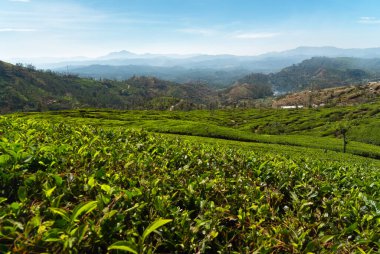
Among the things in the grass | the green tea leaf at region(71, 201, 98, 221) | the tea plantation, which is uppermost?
the green tea leaf at region(71, 201, 98, 221)

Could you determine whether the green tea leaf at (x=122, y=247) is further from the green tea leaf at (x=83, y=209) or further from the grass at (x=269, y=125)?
the grass at (x=269, y=125)

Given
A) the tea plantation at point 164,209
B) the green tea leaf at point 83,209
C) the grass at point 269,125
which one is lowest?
the grass at point 269,125

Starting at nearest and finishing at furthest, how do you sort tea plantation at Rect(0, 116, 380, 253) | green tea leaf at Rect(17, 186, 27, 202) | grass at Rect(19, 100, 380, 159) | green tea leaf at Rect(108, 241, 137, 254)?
1. green tea leaf at Rect(108, 241, 137, 254)
2. tea plantation at Rect(0, 116, 380, 253)
3. green tea leaf at Rect(17, 186, 27, 202)
4. grass at Rect(19, 100, 380, 159)

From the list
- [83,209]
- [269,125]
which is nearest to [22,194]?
[83,209]

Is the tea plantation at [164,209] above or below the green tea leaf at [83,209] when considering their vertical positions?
below

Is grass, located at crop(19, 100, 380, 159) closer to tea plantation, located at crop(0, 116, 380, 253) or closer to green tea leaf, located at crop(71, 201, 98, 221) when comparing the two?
tea plantation, located at crop(0, 116, 380, 253)

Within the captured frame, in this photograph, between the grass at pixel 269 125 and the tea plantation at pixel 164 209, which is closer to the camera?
the tea plantation at pixel 164 209

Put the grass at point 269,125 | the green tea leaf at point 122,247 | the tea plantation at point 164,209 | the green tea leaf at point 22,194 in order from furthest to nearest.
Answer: the grass at point 269,125
the green tea leaf at point 22,194
the tea plantation at point 164,209
the green tea leaf at point 122,247

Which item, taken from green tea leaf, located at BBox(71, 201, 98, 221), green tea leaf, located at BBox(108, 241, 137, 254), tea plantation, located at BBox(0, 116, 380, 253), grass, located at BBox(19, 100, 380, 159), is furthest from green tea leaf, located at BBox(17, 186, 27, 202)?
grass, located at BBox(19, 100, 380, 159)

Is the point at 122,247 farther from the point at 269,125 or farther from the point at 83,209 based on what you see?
the point at 269,125

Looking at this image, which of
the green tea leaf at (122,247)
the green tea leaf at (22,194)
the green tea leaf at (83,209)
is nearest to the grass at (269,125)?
the green tea leaf at (22,194)

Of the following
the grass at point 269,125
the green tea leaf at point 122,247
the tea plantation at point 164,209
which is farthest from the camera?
the grass at point 269,125

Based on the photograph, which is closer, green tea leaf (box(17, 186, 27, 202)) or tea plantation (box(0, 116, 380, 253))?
tea plantation (box(0, 116, 380, 253))

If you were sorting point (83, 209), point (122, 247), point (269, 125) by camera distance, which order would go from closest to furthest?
point (122, 247), point (83, 209), point (269, 125)
